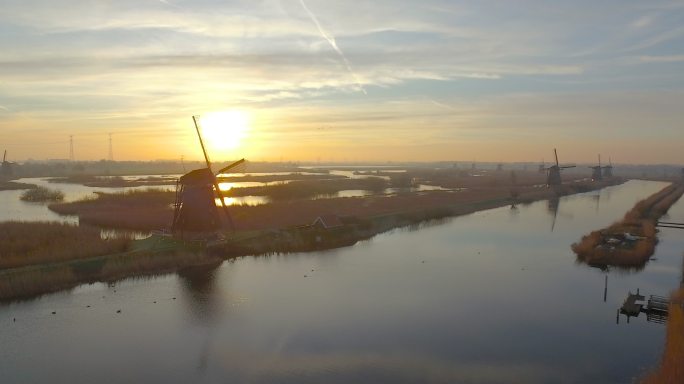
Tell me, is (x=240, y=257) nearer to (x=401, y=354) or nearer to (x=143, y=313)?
(x=143, y=313)

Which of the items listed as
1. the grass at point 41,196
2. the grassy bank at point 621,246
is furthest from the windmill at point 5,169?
the grassy bank at point 621,246

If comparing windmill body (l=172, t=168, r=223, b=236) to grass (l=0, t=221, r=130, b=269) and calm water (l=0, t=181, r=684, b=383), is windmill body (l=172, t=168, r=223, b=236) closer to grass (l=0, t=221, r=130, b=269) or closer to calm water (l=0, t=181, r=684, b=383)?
grass (l=0, t=221, r=130, b=269)

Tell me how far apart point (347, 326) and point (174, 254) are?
12.4 meters

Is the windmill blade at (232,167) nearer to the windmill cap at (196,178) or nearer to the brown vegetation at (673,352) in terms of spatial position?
the windmill cap at (196,178)

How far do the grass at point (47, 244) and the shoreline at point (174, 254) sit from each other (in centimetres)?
92

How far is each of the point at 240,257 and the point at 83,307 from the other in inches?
394

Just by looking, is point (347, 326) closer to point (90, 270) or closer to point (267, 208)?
point (90, 270)

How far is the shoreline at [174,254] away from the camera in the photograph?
66.0ft

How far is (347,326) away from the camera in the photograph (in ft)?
55.0

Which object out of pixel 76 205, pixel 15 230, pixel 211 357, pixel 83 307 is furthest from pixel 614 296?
pixel 76 205

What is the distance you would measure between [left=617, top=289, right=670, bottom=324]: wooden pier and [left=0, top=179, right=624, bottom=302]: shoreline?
17.0 metres

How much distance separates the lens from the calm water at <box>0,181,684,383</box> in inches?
531

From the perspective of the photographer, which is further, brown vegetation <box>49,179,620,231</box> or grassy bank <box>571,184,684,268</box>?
brown vegetation <box>49,179,620,231</box>

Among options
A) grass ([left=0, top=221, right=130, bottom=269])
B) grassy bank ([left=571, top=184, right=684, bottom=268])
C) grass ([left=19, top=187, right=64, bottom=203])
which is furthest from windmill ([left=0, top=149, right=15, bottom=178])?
grassy bank ([left=571, top=184, right=684, bottom=268])
